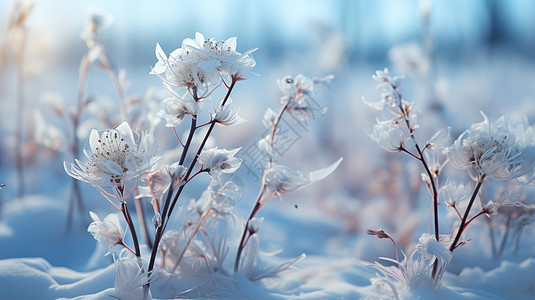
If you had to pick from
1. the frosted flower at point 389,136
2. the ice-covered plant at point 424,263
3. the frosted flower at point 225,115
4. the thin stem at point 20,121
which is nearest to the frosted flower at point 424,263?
the ice-covered plant at point 424,263

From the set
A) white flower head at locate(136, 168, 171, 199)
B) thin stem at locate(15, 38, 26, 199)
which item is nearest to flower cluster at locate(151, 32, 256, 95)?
white flower head at locate(136, 168, 171, 199)

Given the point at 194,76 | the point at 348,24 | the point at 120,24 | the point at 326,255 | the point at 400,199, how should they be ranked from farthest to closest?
the point at 348,24, the point at 120,24, the point at 400,199, the point at 326,255, the point at 194,76

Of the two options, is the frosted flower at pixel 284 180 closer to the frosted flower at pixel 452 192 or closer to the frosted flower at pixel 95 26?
the frosted flower at pixel 452 192

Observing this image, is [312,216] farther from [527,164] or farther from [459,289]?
[527,164]

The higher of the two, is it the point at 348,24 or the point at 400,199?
the point at 348,24

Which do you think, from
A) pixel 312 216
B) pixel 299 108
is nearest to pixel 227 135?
pixel 312 216

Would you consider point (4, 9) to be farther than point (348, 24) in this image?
No

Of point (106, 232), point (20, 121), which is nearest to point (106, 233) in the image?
point (106, 232)

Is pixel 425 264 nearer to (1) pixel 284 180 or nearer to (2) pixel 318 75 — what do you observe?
(1) pixel 284 180
